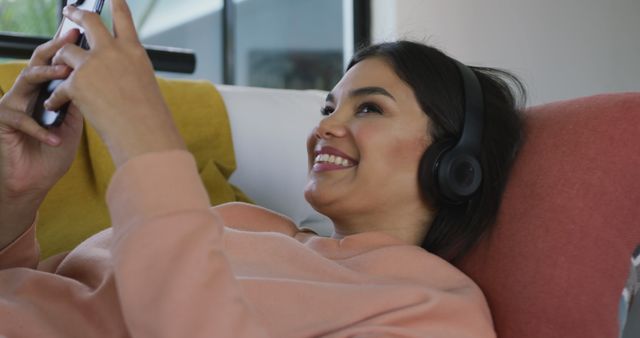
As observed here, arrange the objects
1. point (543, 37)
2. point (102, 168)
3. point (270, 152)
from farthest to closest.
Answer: point (543, 37) < point (270, 152) < point (102, 168)

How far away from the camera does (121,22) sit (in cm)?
81

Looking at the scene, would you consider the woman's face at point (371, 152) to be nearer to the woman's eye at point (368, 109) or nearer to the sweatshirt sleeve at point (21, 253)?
the woman's eye at point (368, 109)

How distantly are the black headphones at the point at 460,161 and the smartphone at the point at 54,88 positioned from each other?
50cm

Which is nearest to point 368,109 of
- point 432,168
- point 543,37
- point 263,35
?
point 432,168

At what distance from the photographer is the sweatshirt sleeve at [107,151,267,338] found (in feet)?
2.40

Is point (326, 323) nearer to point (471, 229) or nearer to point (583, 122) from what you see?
point (471, 229)

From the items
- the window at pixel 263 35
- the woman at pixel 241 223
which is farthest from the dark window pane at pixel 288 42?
the woman at pixel 241 223

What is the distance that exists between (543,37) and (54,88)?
7.73 ft

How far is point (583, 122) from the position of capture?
3.60ft

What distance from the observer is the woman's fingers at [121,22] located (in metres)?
0.80

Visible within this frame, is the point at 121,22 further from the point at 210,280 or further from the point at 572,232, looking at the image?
the point at 572,232

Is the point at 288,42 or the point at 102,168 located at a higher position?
the point at 102,168

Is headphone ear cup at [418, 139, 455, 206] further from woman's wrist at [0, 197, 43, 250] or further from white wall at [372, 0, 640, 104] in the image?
white wall at [372, 0, 640, 104]

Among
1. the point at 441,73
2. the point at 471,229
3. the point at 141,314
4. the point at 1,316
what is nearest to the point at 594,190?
the point at 471,229
